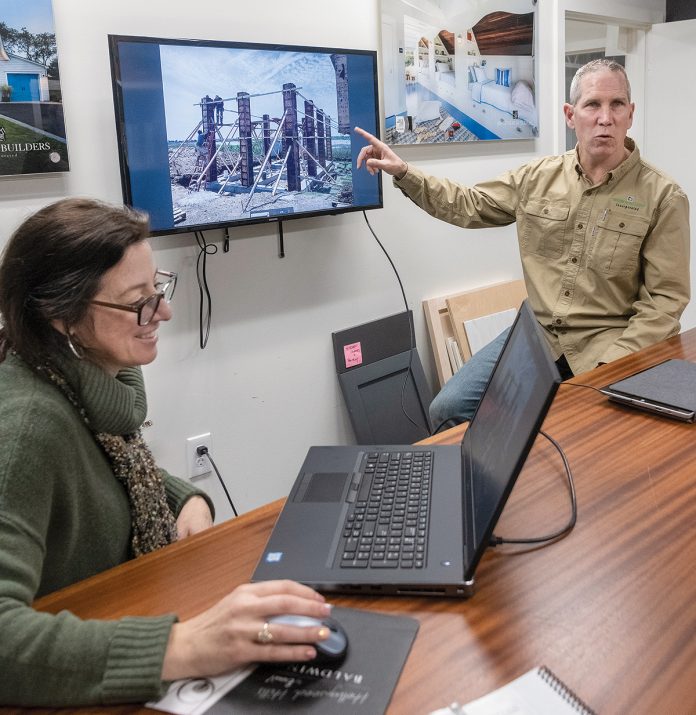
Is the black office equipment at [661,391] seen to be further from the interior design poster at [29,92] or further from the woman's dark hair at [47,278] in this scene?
the interior design poster at [29,92]

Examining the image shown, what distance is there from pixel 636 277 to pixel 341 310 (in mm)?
1142

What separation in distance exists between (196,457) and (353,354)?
2.66 feet

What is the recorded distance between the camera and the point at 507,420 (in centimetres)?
107

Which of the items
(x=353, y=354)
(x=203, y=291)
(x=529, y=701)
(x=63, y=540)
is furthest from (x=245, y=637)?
(x=353, y=354)

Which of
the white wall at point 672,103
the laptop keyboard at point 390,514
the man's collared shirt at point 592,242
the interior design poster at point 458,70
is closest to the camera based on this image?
the laptop keyboard at point 390,514

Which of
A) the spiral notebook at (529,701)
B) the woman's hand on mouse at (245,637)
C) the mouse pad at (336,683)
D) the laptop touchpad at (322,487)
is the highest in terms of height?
the woman's hand on mouse at (245,637)

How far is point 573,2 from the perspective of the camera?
364 centimetres

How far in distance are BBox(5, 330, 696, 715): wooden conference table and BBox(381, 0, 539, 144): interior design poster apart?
2009mm

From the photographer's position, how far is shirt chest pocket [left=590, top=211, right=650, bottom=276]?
2.39 m

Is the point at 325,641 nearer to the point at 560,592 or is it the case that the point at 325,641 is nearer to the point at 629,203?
the point at 560,592

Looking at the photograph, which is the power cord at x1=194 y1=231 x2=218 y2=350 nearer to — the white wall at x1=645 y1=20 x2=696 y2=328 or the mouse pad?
the mouse pad

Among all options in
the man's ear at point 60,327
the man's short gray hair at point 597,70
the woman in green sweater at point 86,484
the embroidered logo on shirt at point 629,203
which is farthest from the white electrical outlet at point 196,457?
the man's short gray hair at point 597,70

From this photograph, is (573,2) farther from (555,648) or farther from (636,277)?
(555,648)

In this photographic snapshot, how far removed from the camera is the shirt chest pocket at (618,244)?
2.39 meters
